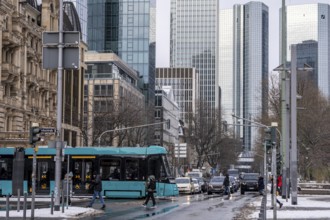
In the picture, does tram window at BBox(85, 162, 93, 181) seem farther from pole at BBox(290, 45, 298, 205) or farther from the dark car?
the dark car

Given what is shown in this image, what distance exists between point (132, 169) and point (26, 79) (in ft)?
85.0

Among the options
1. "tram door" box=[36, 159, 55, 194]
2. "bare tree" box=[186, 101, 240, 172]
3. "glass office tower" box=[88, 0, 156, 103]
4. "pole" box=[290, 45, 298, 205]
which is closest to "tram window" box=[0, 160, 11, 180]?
"tram door" box=[36, 159, 55, 194]

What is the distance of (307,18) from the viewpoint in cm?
12431

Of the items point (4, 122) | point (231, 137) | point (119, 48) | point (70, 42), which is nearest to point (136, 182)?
point (70, 42)

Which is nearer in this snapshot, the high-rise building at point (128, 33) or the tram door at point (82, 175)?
the tram door at point (82, 175)

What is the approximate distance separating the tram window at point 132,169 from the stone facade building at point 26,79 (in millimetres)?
13947

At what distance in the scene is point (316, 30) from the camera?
13962 centimetres

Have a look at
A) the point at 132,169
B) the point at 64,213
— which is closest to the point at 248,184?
the point at 132,169

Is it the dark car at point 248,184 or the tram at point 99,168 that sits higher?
the tram at point 99,168

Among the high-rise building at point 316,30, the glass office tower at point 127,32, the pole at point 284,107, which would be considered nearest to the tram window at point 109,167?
the pole at point 284,107

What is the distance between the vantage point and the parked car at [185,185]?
186ft

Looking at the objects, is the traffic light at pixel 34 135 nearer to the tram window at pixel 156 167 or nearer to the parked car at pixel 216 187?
the tram window at pixel 156 167

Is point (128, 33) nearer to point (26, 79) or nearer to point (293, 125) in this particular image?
point (26, 79)

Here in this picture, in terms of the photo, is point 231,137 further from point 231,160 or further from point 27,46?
point 27,46
